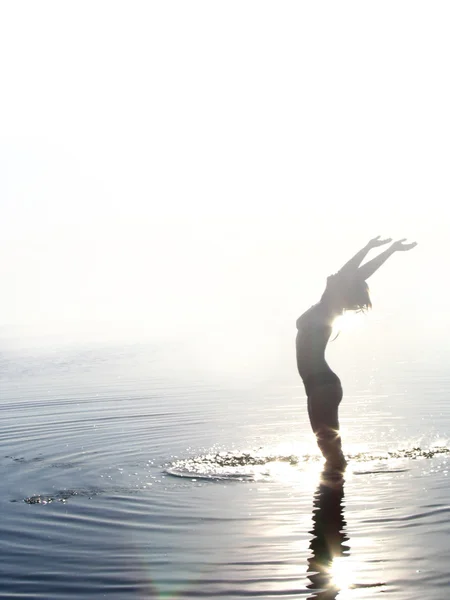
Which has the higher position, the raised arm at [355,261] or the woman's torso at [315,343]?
the raised arm at [355,261]

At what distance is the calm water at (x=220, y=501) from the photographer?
30.8 ft

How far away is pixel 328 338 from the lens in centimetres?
1532

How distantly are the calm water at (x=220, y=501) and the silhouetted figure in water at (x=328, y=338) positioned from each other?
66cm

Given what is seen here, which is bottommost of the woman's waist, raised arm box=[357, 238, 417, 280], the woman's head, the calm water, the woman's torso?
the calm water

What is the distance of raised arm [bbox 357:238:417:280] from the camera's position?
583 inches

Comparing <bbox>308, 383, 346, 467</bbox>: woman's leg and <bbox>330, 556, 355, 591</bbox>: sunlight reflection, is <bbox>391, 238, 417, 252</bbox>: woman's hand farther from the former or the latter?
<bbox>330, 556, 355, 591</bbox>: sunlight reflection

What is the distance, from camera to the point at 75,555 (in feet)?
34.1

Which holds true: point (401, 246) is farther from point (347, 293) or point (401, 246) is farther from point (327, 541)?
point (327, 541)

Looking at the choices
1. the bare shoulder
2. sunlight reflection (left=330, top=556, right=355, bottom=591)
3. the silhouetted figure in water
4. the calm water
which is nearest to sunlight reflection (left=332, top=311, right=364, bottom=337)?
the silhouetted figure in water

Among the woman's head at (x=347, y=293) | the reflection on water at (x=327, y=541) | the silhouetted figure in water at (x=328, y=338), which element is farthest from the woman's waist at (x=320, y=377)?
the reflection on water at (x=327, y=541)

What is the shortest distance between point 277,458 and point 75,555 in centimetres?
690

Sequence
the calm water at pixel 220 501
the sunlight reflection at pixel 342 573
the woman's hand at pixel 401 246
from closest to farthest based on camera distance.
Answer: the sunlight reflection at pixel 342 573, the calm water at pixel 220 501, the woman's hand at pixel 401 246

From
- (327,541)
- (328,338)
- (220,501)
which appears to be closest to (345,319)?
(328,338)

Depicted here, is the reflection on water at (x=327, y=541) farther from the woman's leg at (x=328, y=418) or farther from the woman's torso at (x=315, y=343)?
the woman's torso at (x=315, y=343)
